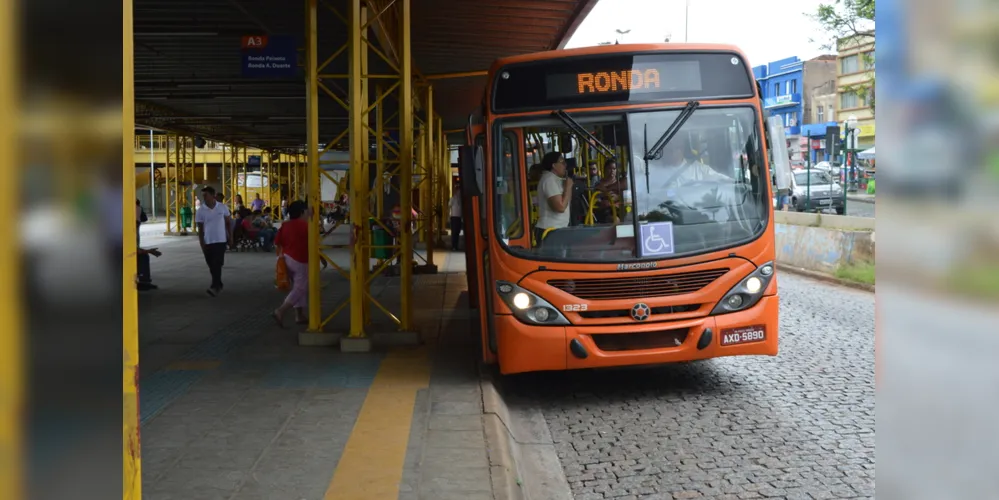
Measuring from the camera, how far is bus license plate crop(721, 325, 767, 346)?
7.42 meters

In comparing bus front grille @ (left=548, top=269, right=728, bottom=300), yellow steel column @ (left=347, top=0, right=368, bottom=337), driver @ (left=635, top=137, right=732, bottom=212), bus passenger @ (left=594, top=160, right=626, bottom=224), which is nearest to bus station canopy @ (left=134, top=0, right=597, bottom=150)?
yellow steel column @ (left=347, top=0, right=368, bottom=337)

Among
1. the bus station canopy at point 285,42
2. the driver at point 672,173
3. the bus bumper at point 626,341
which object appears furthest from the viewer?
the bus station canopy at point 285,42

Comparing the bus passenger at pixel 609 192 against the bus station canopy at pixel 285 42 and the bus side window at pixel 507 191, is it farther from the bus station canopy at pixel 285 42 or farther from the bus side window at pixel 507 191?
the bus station canopy at pixel 285 42

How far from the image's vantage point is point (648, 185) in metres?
7.55

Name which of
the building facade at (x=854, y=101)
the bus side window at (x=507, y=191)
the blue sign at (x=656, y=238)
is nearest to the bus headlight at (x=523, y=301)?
the bus side window at (x=507, y=191)

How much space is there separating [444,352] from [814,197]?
30.0 meters

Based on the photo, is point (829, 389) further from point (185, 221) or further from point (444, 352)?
point (185, 221)

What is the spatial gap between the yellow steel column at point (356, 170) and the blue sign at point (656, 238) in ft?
11.5

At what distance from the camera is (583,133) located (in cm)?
769

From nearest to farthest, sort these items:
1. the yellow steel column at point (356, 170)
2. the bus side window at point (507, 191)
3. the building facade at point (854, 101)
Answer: the bus side window at point (507, 191) → the yellow steel column at point (356, 170) → the building facade at point (854, 101)

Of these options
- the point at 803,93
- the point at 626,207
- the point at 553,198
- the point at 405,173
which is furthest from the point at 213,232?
the point at 803,93

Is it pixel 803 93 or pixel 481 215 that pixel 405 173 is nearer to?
pixel 481 215

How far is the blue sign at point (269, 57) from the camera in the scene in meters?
13.3

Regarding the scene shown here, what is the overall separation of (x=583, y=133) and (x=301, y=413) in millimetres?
3451
